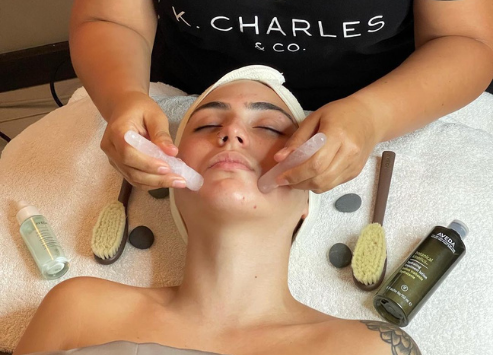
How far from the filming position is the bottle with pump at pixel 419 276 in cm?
98

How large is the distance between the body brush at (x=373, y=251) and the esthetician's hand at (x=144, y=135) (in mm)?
413

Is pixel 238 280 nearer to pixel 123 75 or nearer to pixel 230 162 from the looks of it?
pixel 230 162

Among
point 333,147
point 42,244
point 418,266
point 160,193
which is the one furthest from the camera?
point 160,193

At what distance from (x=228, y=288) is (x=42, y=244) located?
40 cm

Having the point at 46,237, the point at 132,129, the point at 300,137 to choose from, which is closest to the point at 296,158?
the point at 300,137

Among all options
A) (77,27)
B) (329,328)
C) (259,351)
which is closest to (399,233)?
(329,328)

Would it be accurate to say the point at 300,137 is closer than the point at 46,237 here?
Yes

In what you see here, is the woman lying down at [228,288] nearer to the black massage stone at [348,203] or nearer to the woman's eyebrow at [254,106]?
the woman's eyebrow at [254,106]

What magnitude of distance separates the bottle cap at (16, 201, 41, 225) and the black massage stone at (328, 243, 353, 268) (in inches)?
24.1

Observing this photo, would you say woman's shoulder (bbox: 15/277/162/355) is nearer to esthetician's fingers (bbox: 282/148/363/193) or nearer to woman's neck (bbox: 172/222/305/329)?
woman's neck (bbox: 172/222/305/329)

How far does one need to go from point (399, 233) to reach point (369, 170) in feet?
0.51

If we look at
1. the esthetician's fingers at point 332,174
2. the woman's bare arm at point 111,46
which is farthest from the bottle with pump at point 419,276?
the woman's bare arm at point 111,46

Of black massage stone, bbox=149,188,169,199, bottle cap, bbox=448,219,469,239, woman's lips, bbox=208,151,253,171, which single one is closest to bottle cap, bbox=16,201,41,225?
black massage stone, bbox=149,188,169,199

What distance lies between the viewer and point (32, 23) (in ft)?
6.77
